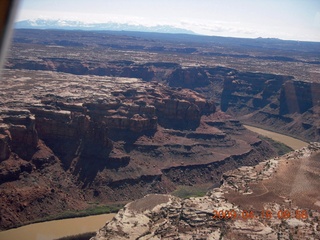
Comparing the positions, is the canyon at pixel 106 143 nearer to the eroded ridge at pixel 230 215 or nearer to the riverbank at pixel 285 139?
the riverbank at pixel 285 139

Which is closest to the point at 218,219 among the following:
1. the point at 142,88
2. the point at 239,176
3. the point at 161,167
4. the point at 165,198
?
the point at 165,198

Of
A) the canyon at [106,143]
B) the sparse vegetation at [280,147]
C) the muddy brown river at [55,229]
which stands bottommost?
the muddy brown river at [55,229]

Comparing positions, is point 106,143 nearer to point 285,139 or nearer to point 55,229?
point 55,229

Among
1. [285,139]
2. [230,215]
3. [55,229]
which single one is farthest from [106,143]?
[285,139]

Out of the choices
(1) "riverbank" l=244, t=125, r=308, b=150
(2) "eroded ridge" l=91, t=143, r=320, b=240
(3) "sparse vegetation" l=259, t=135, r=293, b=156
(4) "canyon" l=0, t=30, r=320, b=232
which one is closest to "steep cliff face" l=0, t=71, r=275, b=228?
(4) "canyon" l=0, t=30, r=320, b=232

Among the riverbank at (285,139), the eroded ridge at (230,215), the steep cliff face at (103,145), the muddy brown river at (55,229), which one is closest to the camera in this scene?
the eroded ridge at (230,215)

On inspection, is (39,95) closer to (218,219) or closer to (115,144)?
(115,144)

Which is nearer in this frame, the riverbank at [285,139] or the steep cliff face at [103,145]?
the steep cliff face at [103,145]

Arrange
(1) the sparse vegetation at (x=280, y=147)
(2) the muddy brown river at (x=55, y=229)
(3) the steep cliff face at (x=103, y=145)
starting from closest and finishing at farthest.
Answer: (2) the muddy brown river at (x=55, y=229), (3) the steep cliff face at (x=103, y=145), (1) the sparse vegetation at (x=280, y=147)

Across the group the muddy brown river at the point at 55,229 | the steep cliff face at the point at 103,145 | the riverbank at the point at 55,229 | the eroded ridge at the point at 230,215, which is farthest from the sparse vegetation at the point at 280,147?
the riverbank at the point at 55,229

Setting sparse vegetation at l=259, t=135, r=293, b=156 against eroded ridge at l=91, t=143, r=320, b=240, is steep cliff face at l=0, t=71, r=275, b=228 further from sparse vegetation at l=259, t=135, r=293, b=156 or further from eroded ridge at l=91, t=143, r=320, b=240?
eroded ridge at l=91, t=143, r=320, b=240

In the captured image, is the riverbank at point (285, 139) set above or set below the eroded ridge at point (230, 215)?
below
